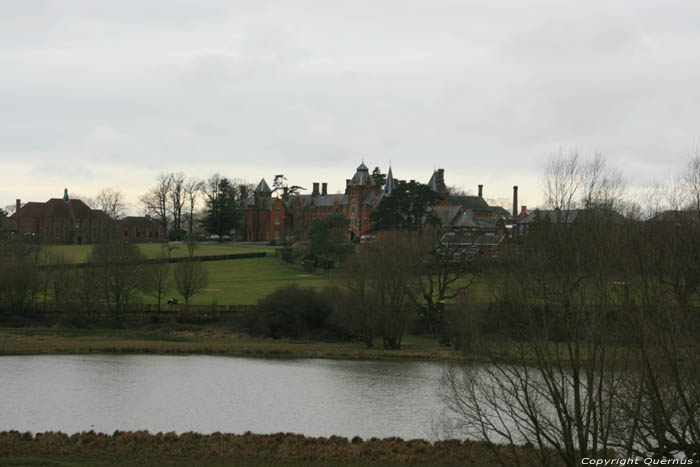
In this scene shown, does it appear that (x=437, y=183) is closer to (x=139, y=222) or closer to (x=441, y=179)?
(x=441, y=179)

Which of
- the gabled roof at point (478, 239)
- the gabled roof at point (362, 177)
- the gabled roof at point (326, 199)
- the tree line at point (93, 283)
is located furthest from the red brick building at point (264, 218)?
the tree line at point (93, 283)

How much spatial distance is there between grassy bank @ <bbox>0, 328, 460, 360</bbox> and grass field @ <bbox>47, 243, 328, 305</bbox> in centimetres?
681

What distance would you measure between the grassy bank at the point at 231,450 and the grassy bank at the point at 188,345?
51.2 ft

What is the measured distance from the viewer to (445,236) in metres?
71.4

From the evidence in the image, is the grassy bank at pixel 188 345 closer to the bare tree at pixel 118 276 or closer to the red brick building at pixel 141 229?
the bare tree at pixel 118 276

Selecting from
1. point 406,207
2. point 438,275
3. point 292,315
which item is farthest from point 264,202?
point 292,315

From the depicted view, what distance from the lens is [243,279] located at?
223 ft

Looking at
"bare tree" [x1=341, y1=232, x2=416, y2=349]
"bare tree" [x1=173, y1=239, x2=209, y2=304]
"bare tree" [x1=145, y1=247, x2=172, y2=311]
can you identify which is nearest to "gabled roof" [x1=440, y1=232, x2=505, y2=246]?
"bare tree" [x1=173, y1=239, x2=209, y2=304]

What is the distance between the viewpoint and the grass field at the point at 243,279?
5591cm

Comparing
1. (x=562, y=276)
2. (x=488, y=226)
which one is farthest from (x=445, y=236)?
(x=562, y=276)

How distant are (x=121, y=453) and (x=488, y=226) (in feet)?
248

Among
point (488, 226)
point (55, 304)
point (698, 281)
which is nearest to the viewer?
point (698, 281)

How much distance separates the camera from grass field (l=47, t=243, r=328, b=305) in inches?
2201

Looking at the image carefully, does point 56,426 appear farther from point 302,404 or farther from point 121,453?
point 302,404
